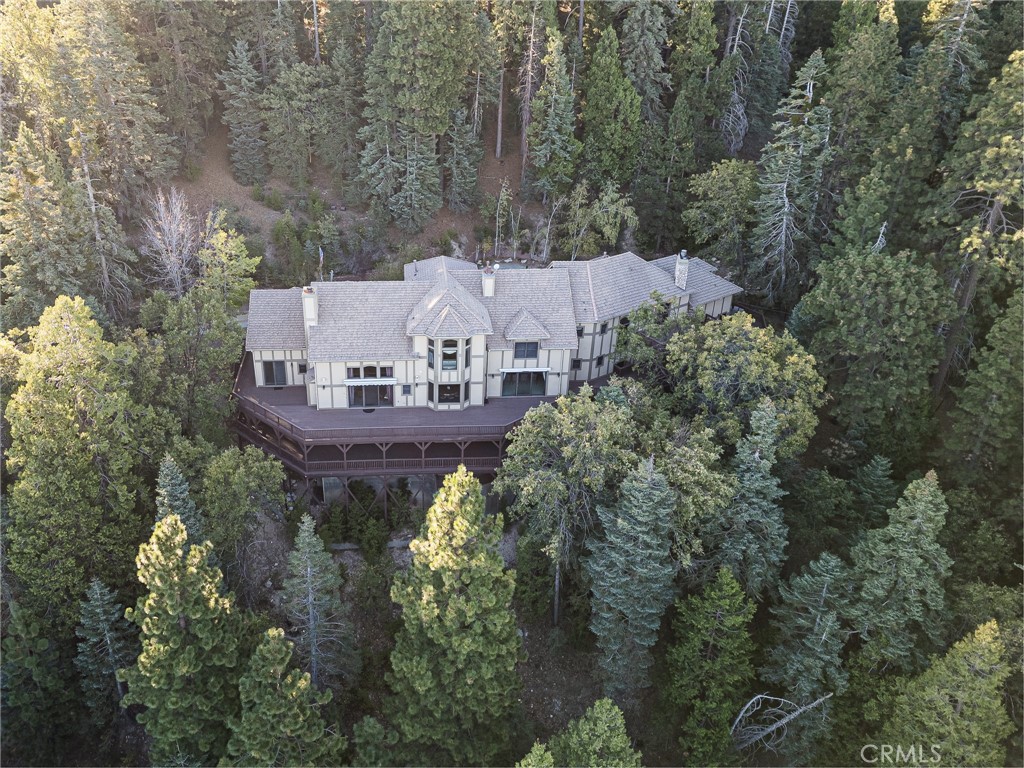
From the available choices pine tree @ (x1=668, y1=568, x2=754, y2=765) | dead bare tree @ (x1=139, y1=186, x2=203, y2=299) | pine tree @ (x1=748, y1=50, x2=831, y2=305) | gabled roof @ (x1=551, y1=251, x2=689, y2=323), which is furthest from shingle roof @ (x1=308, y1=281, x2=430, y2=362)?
pine tree @ (x1=748, y1=50, x2=831, y2=305)

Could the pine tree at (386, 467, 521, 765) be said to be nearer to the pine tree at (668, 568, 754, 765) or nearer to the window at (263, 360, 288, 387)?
the pine tree at (668, 568, 754, 765)

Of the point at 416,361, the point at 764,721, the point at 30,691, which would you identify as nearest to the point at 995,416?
the point at 764,721

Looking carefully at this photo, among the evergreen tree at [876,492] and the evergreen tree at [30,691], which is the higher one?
the evergreen tree at [876,492]

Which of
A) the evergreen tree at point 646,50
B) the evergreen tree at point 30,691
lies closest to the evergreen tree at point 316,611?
the evergreen tree at point 30,691

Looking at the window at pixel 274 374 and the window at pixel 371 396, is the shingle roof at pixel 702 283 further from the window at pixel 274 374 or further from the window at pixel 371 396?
the window at pixel 274 374

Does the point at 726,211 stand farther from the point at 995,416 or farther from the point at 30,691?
the point at 30,691

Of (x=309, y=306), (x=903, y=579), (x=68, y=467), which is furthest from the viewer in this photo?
(x=309, y=306)
